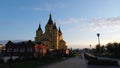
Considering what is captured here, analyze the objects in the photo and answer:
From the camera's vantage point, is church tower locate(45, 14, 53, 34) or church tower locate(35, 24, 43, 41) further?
church tower locate(35, 24, 43, 41)

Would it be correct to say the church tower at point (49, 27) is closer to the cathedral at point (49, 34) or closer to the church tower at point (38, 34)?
the cathedral at point (49, 34)

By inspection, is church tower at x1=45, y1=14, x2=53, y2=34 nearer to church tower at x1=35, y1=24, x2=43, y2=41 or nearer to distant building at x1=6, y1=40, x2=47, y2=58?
church tower at x1=35, y1=24, x2=43, y2=41

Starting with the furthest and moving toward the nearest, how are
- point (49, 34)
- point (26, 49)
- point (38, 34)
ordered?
point (38, 34)
point (49, 34)
point (26, 49)

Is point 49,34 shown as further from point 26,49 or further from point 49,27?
point 26,49

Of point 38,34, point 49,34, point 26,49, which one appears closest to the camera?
point 26,49

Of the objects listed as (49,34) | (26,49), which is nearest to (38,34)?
(49,34)

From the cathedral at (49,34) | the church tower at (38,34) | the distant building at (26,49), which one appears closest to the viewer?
the distant building at (26,49)

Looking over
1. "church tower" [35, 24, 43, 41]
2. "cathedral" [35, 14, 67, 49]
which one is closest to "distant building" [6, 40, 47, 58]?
"cathedral" [35, 14, 67, 49]

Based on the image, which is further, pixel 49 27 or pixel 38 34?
pixel 38 34

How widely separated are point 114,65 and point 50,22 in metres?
96.5

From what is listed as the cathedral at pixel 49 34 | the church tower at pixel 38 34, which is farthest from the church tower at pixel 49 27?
the church tower at pixel 38 34

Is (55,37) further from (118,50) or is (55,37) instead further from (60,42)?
(118,50)

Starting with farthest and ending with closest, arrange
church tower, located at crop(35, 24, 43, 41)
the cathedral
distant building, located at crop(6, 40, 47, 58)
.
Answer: church tower, located at crop(35, 24, 43, 41) < the cathedral < distant building, located at crop(6, 40, 47, 58)

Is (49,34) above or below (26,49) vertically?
above
